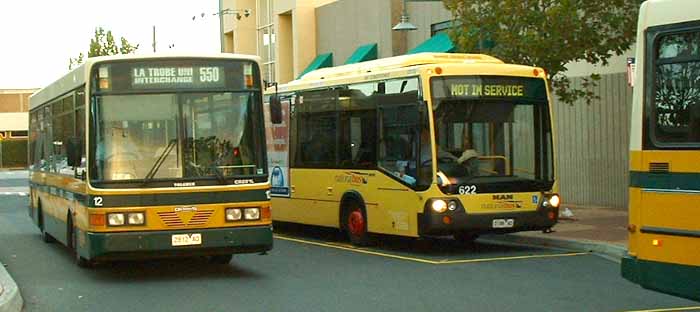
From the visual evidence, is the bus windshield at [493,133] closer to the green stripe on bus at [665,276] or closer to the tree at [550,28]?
the tree at [550,28]

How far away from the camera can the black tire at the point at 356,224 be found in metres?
18.3

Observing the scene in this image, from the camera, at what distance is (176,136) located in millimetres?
13891

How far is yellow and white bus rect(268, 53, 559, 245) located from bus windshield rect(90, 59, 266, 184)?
1.46 metres

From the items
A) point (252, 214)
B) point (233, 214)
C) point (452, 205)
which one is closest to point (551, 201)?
point (452, 205)

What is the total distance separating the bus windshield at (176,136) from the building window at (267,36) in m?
30.6

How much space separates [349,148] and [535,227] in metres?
3.49

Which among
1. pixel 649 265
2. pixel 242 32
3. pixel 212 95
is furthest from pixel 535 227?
pixel 242 32

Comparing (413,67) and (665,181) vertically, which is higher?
(413,67)

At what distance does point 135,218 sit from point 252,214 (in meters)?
1.43

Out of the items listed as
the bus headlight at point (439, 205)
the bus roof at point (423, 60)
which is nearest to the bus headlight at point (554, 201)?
the bus headlight at point (439, 205)

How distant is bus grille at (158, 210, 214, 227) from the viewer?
45.0 ft

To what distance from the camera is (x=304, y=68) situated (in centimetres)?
4084

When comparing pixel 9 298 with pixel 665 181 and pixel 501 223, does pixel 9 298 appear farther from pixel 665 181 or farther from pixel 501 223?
pixel 501 223

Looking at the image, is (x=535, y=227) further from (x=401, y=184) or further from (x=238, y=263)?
(x=238, y=263)
